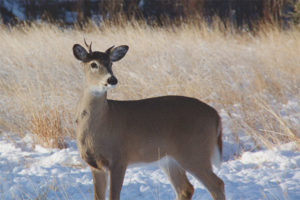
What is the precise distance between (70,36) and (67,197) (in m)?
6.97

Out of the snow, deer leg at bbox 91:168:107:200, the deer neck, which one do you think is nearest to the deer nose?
the deer neck

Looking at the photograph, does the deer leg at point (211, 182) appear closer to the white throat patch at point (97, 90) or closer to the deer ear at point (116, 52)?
the white throat patch at point (97, 90)

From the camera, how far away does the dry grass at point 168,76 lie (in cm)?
568

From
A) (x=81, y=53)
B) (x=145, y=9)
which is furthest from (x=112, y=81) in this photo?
(x=145, y=9)

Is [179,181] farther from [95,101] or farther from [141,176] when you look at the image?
[95,101]

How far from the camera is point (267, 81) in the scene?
7160mm

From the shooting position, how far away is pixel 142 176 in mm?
4391

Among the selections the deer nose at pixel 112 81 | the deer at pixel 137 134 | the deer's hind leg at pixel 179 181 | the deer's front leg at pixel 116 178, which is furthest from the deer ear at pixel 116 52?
the deer's hind leg at pixel 179 181

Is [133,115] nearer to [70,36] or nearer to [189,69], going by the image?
[189,69]

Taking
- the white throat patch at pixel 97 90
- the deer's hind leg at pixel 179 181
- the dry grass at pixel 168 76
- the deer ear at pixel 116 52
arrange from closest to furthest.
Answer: the white throat patch at pixel 97 90
the deer ear at pixel 116 52
the deer's hind leg at pixel 179 181
the dry grass at pixel 168 76

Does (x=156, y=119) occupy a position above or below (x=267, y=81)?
above

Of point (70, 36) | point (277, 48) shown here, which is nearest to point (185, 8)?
point (70, 36)

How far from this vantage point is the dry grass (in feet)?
18.6

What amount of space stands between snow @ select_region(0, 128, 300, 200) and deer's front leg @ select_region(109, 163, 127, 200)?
44cm
